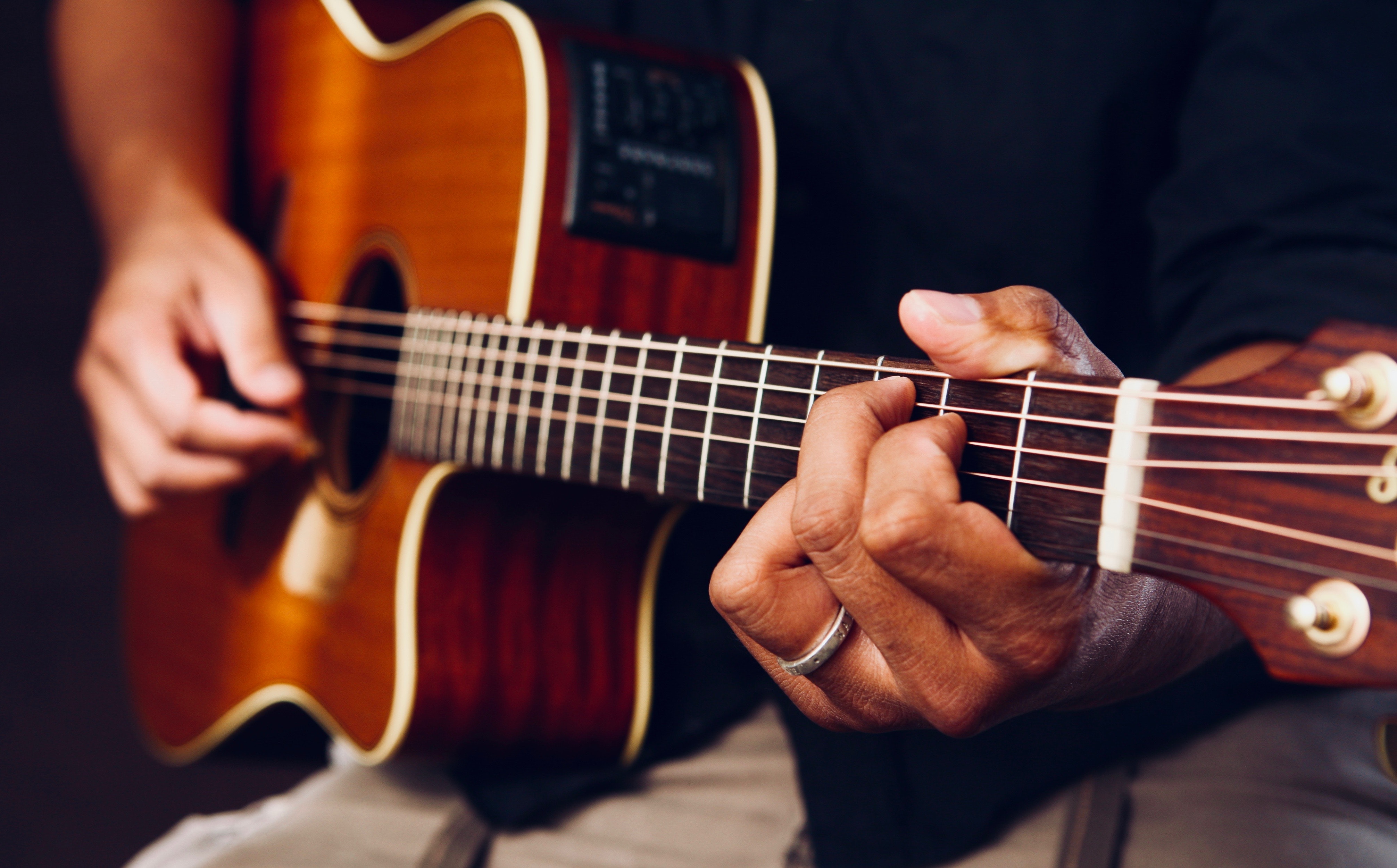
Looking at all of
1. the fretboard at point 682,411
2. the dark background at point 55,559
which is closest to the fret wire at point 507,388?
the fretboard at point 682,411

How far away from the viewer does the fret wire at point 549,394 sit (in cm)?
56

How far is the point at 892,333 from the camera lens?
0.42m

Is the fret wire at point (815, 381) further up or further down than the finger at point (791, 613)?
further up

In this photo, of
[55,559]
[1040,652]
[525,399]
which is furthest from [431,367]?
[55,559]

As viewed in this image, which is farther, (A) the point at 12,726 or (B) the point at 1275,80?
(A) the point at 12,726

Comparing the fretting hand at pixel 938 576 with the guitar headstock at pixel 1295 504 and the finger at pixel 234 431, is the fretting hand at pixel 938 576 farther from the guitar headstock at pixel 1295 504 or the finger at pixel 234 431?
the finger at pixel 234 431

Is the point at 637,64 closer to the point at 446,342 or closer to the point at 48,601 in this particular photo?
the point at 446,342

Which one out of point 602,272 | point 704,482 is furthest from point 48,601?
point 704,482

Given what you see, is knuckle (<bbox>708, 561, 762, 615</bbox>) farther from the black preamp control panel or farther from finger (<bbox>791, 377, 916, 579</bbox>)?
the black preamp control panel

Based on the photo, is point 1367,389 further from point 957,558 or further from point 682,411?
point 682,411

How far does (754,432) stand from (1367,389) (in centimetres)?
22

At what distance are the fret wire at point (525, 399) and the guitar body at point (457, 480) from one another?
25mm

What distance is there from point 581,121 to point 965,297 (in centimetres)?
37

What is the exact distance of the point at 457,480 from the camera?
0.67 metres
